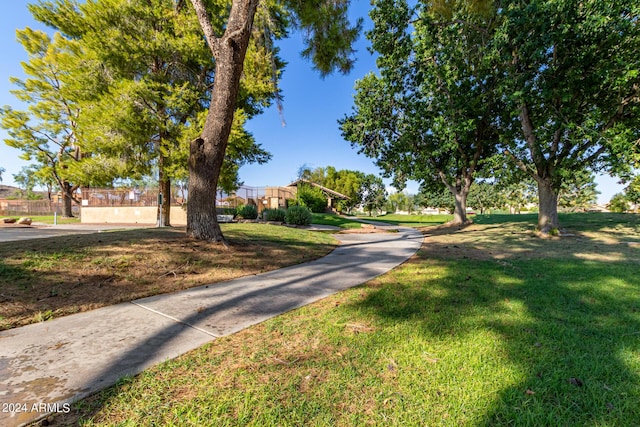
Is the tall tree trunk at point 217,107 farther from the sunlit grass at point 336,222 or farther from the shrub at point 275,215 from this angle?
the sunlit grass at point 336,222

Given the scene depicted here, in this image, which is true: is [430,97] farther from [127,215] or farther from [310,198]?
[127,215]

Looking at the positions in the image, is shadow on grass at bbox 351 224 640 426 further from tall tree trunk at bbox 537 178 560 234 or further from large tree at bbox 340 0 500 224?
large tree at bbox 340 0 500 224

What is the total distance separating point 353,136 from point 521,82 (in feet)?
27.8

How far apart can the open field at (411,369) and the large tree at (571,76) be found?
7.46m

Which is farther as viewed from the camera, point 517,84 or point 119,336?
point 517,84

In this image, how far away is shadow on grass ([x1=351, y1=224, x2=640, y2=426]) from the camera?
4.92 ft

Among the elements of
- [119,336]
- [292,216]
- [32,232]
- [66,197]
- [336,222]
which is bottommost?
[119,336]

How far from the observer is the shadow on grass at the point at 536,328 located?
150 centimetres

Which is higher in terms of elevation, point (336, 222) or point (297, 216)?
point (297, 216)

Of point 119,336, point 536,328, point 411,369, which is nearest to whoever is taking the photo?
point 411,369

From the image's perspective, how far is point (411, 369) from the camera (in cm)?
182

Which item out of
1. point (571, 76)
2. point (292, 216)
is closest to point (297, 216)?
point (292, 216)

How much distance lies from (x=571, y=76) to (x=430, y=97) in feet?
19.7

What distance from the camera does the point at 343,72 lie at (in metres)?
7.19
